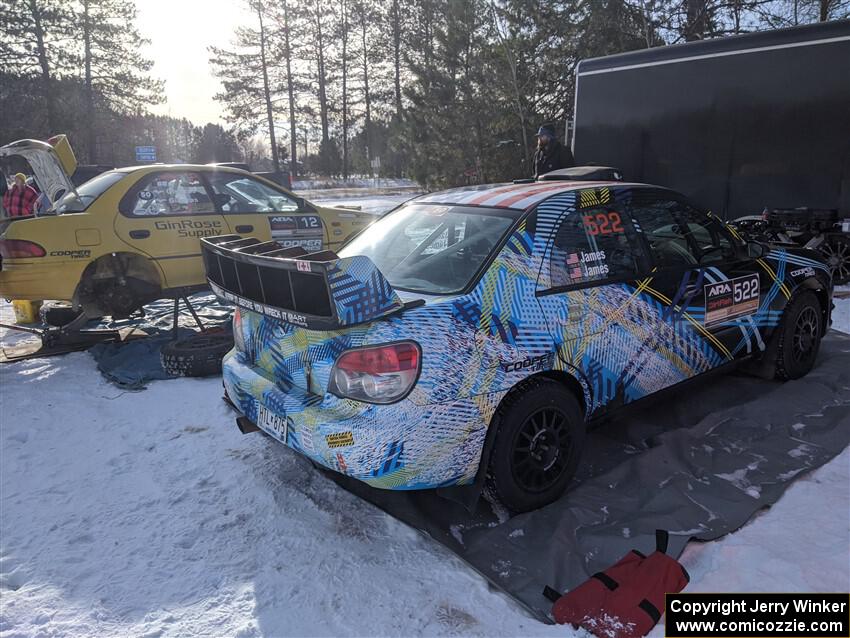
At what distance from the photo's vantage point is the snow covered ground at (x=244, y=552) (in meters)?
2.36

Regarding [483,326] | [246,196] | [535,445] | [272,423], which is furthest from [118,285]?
Answer: [535,445]

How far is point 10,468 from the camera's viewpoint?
365 centimetres

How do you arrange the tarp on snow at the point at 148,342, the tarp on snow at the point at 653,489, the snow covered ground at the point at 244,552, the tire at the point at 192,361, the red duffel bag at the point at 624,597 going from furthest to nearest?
the tarp on snow at the point at 148,342 → the tire at the point at 192,361 → the tarp on snow at the point at 653,489 → the snow covered ground at the point at 244,552 → the red duffel bag at the point at 624,597

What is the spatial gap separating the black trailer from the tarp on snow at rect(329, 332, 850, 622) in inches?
155

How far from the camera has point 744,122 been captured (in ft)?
25.0

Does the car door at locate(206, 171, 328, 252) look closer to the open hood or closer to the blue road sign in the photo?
the open hood

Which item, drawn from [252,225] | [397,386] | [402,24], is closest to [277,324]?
[397,386]

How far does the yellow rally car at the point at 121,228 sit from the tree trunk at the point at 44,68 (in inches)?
1192

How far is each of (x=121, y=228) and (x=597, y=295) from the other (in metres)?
4.74

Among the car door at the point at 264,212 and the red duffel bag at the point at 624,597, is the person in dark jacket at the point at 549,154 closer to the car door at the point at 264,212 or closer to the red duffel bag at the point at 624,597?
the car door at the point at 264,212

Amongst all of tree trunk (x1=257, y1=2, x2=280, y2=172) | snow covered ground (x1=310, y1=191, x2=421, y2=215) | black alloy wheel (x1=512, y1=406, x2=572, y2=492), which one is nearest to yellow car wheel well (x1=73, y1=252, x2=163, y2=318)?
black alloy wheel (x1=512, y1=406, x2=572, y2=492)

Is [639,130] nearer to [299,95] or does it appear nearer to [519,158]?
[519,158]

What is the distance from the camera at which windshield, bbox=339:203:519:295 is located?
298cm

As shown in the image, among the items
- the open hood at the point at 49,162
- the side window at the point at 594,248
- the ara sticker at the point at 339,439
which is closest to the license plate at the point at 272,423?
the ara sticker at the point at 339,439
